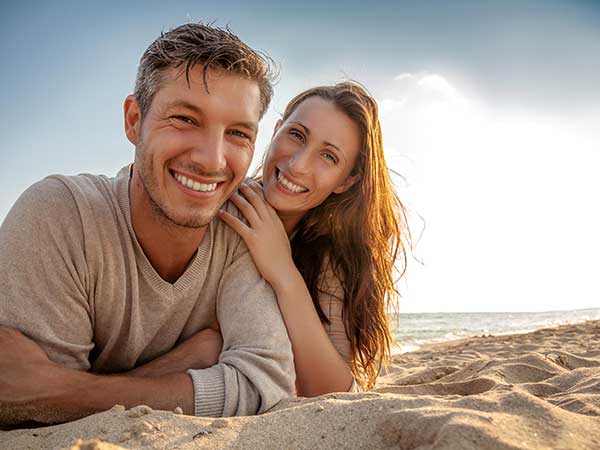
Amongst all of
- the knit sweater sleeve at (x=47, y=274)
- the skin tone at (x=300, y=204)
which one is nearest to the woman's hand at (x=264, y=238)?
the skin tone at (x=300, y=204)

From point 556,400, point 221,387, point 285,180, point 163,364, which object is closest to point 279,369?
point 221,387

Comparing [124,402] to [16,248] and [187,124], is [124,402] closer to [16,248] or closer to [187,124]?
[16,248]

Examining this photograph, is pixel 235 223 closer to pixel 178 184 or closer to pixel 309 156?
pixel 178 184

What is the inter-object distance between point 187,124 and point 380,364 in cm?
227

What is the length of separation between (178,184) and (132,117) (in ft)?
1.69

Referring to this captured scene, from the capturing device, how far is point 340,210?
3.95 meters

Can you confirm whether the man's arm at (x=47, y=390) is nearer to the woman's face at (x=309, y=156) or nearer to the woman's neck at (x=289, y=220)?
the woman's face at (x=309, y=156)

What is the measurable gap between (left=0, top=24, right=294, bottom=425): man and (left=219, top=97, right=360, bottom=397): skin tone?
0.48ft

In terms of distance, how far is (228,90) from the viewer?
2510mm

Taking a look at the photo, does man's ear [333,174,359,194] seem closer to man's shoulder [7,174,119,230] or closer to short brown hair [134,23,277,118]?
short brown hair [134,23,277,118]

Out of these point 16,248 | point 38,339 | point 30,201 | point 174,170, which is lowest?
point 38,339

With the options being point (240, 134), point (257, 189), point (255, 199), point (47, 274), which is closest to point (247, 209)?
point (255, 199)

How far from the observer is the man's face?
8.09 ft

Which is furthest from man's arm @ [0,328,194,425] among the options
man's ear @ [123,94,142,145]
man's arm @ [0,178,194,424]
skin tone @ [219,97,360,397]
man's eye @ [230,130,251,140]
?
man's eye @ [230,130,251,140]
